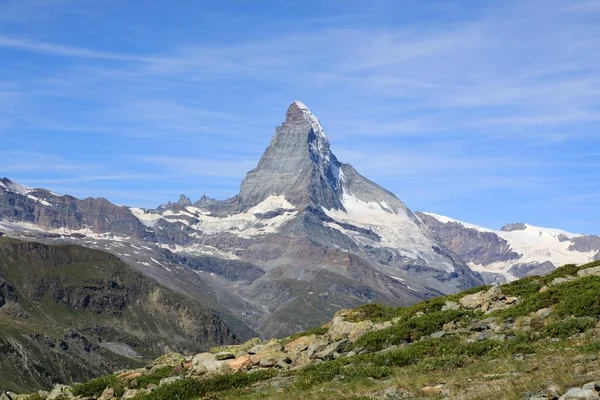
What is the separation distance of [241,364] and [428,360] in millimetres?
9617

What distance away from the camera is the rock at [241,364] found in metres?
37.1

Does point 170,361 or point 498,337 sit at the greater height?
point 498,337

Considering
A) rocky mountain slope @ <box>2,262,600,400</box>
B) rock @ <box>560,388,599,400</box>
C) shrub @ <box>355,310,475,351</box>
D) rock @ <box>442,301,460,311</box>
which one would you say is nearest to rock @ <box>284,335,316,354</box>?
rocky mountain slope @ <box>2,262,600,400</box>

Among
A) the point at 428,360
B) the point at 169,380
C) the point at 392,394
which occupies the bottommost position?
the point at 169,380

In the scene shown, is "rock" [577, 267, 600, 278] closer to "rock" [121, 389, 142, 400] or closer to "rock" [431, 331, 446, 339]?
"rock" [431, 331, 446, 339]

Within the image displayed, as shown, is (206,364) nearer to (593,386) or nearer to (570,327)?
(570,327)

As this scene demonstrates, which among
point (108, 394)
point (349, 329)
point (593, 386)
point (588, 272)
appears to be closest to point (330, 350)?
point (349, 329)

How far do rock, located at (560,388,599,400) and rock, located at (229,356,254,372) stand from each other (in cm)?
1894

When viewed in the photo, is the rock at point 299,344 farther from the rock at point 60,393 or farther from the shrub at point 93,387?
the rock at point 60,393

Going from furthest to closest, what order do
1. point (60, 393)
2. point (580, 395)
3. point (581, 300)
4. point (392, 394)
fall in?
point (60, 393) < point (581, 300) < point (392, 394) < point (580, 395)

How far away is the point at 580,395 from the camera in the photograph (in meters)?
20.0

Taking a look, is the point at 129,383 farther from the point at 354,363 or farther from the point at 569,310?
the point at 569,310

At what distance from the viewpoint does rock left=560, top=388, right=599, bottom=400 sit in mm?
19891

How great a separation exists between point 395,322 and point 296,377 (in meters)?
12.6
